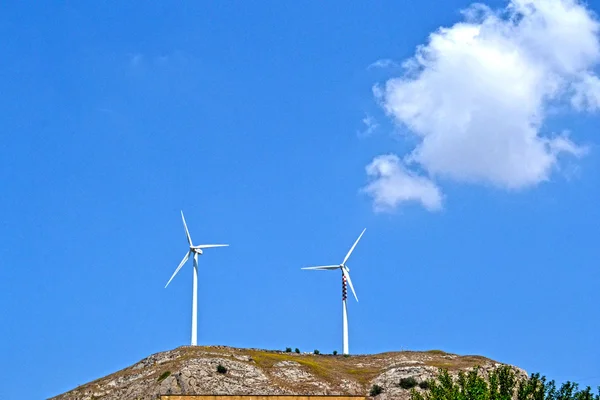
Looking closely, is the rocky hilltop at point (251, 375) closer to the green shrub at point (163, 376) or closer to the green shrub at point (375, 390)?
the green shrub at point (163, 376)

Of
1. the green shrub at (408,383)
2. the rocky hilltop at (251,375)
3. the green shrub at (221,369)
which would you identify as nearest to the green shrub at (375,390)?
the rocky hilltop at (251,375)

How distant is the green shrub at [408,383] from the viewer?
461ft

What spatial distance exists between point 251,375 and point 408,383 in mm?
26566

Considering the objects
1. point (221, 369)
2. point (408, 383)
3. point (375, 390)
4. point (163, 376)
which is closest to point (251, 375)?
point (221, 369)

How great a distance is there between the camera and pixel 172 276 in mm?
154875

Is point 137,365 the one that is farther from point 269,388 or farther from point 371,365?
point 371,365

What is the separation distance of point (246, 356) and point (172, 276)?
802 inches

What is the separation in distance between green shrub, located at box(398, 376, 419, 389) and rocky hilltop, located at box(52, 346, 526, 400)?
2.78ft

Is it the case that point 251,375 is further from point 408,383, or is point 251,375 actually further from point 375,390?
point 408,383

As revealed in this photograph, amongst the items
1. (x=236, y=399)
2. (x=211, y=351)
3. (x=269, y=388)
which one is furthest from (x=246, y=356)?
(x=236, y=399)

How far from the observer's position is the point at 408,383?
463 feet

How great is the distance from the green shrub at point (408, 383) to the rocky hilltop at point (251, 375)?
85 centimetres

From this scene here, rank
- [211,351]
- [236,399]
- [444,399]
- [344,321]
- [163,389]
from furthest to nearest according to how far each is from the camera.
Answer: [344,321]
[211,351]
[163,389]
[236,399]
[444,399]

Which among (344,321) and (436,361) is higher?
(344,321)
